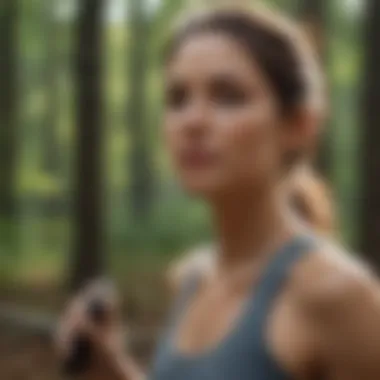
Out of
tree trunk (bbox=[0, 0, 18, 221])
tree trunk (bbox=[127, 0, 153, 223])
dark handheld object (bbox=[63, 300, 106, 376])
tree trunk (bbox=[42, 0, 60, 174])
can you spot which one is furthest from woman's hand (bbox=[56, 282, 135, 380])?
tree trunk (bbox=[127, 0, 153, 223])

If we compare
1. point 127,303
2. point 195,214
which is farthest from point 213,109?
point 195,214

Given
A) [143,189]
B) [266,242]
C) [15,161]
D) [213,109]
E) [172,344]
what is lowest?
[143,189]

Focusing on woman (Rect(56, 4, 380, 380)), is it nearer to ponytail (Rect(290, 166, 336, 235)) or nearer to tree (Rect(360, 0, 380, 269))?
ponytail (Rect(290, 166, 336, 235))

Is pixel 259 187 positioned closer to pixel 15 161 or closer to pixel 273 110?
pixel 273 110

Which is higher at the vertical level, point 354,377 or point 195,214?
point 354,377

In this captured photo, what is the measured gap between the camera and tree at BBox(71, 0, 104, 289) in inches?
248

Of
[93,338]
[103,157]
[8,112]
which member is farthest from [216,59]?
[8,112]

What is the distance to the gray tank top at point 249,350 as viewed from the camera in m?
1.01

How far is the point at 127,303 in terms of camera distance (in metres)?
7.55

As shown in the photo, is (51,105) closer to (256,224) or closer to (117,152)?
(117,152)

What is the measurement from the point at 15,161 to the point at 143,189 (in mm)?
5675

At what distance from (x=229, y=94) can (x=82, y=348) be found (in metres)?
0.40

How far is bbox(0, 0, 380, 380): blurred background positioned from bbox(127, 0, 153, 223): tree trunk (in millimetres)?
26

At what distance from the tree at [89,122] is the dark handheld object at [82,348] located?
197 inches
